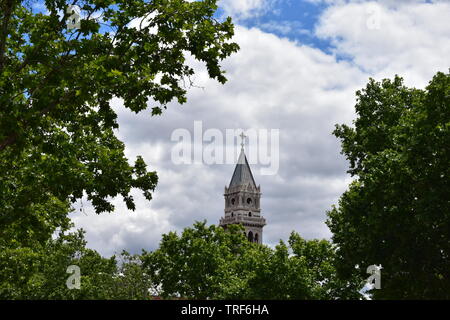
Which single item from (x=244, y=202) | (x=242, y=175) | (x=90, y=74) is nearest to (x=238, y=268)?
(x=90, y=74)

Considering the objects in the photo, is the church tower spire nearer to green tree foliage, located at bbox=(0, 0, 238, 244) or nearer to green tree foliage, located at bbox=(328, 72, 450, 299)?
green tree foliage, located at bbox=(328, 72, 450, 299)

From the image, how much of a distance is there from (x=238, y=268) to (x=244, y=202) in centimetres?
10127

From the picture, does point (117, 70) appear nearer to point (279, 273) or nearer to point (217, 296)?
point (279, 273)

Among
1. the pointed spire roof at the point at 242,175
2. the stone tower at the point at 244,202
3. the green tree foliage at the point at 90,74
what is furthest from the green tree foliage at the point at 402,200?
the pointed spire roof at the point at 242,175

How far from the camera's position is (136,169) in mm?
16906

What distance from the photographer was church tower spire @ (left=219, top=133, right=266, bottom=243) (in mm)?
157375

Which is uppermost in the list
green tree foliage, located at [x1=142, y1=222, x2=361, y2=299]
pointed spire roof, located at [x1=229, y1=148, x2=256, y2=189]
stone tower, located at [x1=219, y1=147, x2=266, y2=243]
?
pointed spire roof, located at [x1=229, y1=148, x2=256, y2=189]

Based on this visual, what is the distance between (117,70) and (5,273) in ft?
65.7

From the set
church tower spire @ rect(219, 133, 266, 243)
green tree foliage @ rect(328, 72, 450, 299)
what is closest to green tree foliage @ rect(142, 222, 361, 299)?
green tree foliage @ rect(328, 72, 450, 299)

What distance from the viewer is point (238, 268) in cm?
5744

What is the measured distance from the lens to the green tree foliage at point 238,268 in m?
49.5

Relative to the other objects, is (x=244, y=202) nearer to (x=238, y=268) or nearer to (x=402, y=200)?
(x=238, y=268)

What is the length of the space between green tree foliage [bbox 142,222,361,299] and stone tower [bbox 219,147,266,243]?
299 feet
